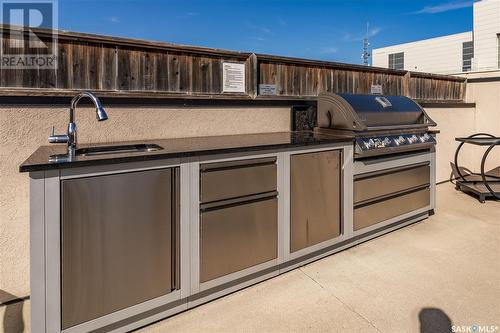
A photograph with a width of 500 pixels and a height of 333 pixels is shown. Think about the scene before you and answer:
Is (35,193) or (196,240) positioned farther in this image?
(196,240)

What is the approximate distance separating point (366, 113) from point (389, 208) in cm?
101

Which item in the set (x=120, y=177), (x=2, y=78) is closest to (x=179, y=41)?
(x=2, y=78)

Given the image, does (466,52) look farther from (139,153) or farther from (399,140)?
(139,153)

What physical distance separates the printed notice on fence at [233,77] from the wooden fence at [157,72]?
0.03 metres

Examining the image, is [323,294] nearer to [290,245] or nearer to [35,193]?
[290,245]

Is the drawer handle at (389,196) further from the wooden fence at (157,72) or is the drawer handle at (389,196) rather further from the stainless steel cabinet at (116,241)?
the stainless steel cabinet at (116,241)

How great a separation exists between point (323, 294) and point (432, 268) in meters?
1.04

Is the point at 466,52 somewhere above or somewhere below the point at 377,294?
above

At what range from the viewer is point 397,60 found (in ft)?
77.2

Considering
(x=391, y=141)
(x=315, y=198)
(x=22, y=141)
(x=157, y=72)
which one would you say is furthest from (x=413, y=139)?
(x=22, y=141)

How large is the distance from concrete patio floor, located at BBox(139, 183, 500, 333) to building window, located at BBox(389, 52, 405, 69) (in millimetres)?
22852

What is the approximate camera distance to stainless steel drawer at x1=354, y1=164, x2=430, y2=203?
3125 millimetres

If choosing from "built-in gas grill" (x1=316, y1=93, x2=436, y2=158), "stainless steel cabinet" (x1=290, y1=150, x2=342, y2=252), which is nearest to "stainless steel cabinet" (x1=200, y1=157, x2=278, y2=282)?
"stainless steel cabinet" (x1=290, y1=150, x2=342, y2=252)

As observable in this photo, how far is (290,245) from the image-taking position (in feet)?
8.66
